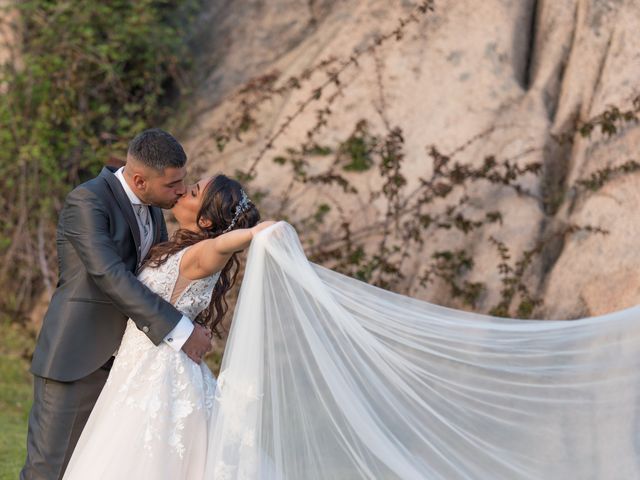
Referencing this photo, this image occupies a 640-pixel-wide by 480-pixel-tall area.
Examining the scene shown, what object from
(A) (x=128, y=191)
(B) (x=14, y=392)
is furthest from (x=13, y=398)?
(A) (x=128, y=191)

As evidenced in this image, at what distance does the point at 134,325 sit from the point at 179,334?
261mm

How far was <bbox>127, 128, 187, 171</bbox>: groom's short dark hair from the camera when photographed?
171 inches

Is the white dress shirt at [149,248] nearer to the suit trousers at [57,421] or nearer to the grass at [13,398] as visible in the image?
the suit trousers at [57,421]

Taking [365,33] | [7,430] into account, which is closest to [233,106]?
[365,33]

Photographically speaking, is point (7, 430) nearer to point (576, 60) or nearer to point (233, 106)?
point (233, 106)

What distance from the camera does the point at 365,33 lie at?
941 cm

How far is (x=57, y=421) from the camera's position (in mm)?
4352

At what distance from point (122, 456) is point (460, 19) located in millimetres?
6130

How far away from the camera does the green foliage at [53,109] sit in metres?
9.73

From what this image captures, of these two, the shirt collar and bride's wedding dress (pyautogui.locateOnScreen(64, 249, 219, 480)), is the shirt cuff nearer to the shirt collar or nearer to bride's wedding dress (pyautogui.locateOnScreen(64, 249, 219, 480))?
bride's wedding dress (pyautogui.locateOnScreen(64, 249, 219, 480))

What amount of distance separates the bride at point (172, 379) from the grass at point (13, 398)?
250 centimetres

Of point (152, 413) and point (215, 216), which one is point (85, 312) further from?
point (215, 216)

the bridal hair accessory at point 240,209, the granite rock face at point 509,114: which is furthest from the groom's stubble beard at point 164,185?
the granite rock face at point 509,114

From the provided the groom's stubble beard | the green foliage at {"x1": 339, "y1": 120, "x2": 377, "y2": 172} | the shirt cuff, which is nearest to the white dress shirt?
the shirt cuff
